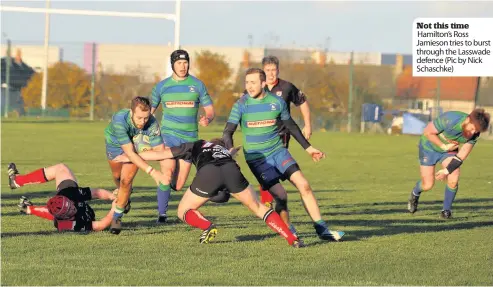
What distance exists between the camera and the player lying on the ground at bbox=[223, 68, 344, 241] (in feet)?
35.9

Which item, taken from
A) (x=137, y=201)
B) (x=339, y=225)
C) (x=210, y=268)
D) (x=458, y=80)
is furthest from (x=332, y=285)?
(x=458, y=80)

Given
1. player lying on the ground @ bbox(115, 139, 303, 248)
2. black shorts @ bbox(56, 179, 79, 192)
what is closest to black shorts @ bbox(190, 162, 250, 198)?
player lying on the ground @ bbox(115, 139, 303, 248)

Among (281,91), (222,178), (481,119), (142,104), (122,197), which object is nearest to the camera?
(222,178)

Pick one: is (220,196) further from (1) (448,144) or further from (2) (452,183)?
(2) (452,183)

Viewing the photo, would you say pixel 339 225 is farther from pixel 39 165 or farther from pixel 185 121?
pixel 39 165

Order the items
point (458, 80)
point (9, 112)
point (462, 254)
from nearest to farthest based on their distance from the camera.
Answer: point (462, 254), point (458, 80), point (9, 112)

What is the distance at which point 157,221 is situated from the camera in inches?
499

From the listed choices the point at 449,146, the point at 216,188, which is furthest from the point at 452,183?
the point at 216,188

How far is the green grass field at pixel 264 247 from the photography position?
8578 millimetres

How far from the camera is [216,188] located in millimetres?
10445

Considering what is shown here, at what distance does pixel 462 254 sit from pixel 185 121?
3.93 meters

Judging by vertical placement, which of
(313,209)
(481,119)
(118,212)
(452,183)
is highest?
(481,119)

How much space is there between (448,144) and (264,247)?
444cm

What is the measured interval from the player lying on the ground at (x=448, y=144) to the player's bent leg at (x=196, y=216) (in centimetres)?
349
